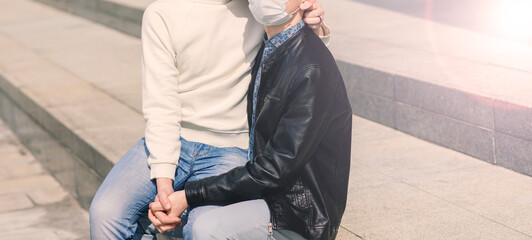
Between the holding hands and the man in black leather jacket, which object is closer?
the man in black leather jacket

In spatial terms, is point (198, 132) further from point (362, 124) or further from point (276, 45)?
point (362, 124)

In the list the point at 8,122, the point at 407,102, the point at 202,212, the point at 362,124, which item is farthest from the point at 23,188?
the point at 202,212

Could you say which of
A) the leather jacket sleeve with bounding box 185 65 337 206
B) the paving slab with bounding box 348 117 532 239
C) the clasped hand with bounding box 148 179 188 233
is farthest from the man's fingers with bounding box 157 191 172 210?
the paving slab with bounding box 348 117 532 239

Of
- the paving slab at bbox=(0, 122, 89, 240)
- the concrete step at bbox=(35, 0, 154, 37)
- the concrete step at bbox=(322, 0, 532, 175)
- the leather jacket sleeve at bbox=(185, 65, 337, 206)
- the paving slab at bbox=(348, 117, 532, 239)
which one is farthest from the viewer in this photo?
the concrete step at bbox=(35, 0, 154, 37)

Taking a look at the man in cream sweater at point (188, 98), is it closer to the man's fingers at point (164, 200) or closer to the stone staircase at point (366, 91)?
the man's fingers at point (164, 200)

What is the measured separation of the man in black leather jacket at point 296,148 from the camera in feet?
7.54

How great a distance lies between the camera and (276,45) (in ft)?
8.12

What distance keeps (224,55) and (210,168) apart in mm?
445

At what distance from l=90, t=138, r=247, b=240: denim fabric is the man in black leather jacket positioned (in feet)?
0.69

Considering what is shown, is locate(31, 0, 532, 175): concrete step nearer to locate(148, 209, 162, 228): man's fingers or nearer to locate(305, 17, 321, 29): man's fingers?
locate(305, 17, 321, 29): man's fingers

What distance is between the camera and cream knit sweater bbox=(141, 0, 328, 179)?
271 centimetres

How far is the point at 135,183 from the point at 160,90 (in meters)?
0.37

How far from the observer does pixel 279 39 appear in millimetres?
2469

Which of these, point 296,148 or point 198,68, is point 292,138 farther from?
point 198,68
